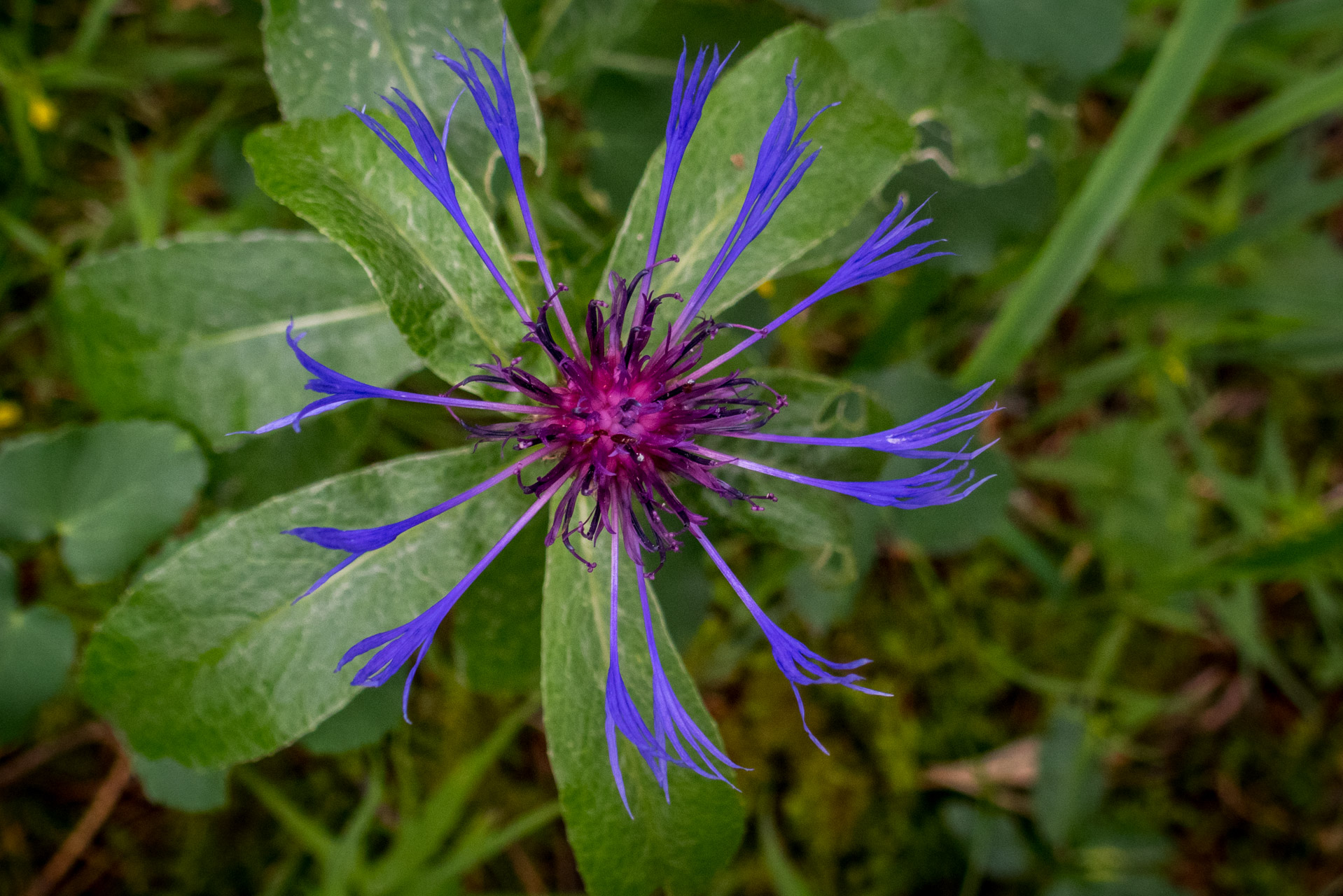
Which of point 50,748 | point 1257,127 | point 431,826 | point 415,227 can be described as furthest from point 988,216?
point 50,748

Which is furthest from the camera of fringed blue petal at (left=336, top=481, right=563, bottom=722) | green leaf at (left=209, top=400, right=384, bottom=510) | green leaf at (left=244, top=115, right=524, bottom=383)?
green leaf at (left=209, top=400, right=384, bottom=510)

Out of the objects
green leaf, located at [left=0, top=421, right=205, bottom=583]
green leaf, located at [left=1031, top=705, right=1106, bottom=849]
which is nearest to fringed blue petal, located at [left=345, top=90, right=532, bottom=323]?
green leaf, located at [left=0, top=421, right=205, bottom=583]

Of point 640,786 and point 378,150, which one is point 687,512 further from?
point 378,150

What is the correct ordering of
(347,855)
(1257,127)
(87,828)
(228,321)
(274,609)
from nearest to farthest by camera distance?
(274,609) → (228,321) → (347,855) → (1257,127) → (87,828)

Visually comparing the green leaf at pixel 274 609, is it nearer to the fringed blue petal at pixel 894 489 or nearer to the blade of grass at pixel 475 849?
the fringed blue petal at pixel 894 489

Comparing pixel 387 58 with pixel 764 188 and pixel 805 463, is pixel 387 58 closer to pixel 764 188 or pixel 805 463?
pixel 764 188

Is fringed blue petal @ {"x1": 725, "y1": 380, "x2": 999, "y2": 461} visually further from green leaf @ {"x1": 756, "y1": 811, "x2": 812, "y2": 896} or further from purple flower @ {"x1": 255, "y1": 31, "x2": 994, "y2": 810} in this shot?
green leaf @ {"x1": 756, "y1": 811, "x2": 812, "y2": 896}

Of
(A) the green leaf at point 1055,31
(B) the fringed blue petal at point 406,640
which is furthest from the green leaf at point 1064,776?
(B) the fringed blue petal at point 406,640
